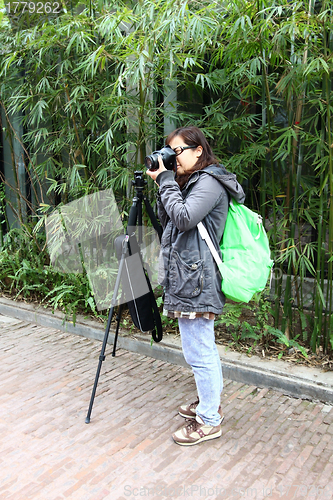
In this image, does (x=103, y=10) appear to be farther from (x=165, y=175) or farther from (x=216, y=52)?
(x=165, y=175)

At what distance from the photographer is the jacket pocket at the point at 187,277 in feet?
7.47

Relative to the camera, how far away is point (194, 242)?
2303 mm

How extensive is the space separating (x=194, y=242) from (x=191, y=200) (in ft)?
0.77

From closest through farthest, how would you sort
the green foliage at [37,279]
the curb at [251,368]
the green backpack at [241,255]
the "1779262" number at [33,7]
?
the green backpack at [241,255], the curb at [251,368], the "1779262" number at [33,7], the green foliage at [37,279]

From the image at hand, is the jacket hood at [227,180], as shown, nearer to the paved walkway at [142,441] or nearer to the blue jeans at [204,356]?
the blue jeans at [204,356]

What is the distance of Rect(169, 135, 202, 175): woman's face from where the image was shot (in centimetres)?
234

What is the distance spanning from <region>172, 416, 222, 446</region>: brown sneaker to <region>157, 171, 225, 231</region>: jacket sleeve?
1.20m

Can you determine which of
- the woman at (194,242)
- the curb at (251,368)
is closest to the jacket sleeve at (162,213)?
the woman at (194,242)

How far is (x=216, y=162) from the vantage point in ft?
7.86

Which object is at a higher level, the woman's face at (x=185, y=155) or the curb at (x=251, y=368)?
the woman's face at (x=185, y=155)

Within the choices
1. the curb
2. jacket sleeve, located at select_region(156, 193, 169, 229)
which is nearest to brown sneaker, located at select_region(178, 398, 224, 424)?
the curb

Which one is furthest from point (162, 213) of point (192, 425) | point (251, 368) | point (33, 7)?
point (33, 7)

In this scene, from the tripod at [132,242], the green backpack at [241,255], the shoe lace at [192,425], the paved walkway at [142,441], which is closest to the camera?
the paved walkway at [142,441]

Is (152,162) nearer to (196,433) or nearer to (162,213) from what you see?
(162,213)
